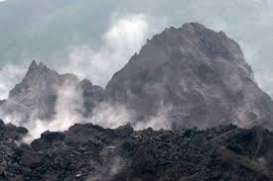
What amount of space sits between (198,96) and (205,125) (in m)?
10.5

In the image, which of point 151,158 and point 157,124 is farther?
point 157,124

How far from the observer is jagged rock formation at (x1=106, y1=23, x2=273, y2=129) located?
564 feet

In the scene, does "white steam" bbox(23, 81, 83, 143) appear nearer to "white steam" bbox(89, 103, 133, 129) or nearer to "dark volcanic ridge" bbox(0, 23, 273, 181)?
"dark volcanic ridge" bbox(0, 23, 273, 181)

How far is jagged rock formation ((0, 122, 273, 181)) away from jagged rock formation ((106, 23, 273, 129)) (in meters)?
56.2

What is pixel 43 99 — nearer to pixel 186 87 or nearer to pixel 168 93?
pixel 168 93

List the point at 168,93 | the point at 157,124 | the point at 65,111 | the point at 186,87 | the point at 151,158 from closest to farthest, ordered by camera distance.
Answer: the point at 151,158 → the point at 157,124 → the point at 186,87 → the point at 168,93 → the point at 65,111

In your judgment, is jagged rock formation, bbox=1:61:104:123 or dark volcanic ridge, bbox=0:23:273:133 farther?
jagged rock formation, bbox=1:61:104:123

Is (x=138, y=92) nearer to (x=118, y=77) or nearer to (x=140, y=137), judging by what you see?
(x=118, y=77)

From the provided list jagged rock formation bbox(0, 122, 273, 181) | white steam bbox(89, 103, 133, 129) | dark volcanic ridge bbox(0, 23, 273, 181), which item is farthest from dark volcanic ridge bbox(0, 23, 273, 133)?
jagged rock formation bbox(0, 122, 273, 181)

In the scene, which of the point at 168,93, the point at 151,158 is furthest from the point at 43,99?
the point at 151,158

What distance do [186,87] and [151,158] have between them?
8276 cm

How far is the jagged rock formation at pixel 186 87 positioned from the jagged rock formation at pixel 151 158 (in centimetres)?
5621

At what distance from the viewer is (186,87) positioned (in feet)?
584

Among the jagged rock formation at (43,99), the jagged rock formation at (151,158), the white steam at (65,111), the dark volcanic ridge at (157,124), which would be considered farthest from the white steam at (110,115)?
the jagged rock formation at (151,158)
